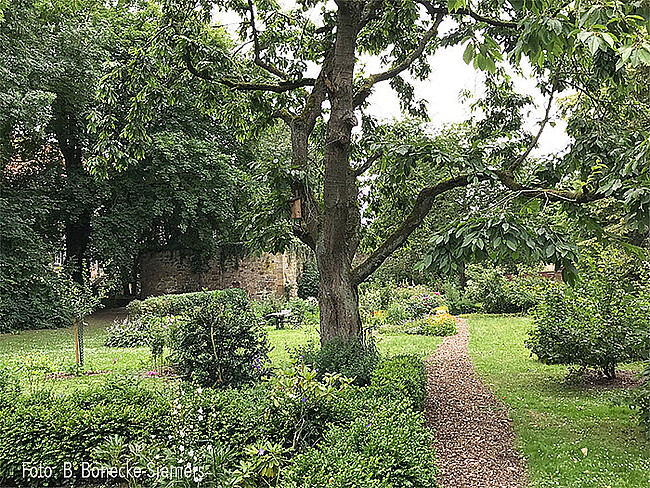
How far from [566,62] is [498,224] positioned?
316 centimetres

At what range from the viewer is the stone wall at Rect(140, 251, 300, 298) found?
19391 mm

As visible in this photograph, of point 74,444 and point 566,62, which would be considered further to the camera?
point 566,62

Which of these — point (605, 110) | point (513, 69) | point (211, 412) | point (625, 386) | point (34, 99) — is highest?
point (34, 99)

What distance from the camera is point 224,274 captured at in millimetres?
19844

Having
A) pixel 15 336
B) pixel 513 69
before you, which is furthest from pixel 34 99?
pixel 513 69

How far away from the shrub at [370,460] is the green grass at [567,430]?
1452mm

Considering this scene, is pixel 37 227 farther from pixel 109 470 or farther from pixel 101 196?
pixel 109 470

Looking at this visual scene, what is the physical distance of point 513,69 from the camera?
7.76 metres

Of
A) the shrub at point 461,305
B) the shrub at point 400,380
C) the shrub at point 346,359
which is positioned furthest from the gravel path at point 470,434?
the shrub at point 461,305

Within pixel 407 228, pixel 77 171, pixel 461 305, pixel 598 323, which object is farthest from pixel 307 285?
pixel 598 323

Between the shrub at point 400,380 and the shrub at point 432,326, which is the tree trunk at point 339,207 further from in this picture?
the shrub at point 432,326

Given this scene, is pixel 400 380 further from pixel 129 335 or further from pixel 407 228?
pixel 129 335

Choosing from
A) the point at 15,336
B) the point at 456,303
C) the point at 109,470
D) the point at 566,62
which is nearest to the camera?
the point at 109,470

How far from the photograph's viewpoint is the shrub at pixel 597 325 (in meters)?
6.08
